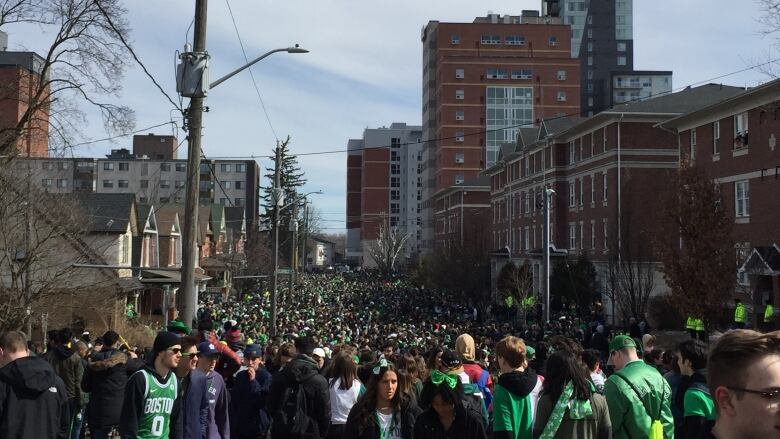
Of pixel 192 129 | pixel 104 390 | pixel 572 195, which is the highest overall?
pixel 572 195

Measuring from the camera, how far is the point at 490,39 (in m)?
111

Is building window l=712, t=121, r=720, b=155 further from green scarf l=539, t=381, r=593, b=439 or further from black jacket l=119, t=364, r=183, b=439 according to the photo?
black jacket l=119, t=364, r=183, b=439

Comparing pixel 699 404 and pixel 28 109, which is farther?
pixel 28 109

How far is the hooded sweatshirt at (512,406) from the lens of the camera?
6.32 m

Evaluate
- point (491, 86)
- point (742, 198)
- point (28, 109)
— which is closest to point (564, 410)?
point (28, 109)

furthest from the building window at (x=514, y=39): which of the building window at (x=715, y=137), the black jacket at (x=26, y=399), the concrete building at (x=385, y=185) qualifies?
the black jacket at (x=26, y=399)

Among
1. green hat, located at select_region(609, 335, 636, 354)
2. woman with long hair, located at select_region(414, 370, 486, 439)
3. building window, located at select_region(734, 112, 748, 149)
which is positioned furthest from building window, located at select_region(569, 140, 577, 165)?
woman with long hair, located at select_region(414, 370, 486, 439)

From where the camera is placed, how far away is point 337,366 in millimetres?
7461

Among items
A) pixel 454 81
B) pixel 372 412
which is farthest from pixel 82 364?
pixel 454 81

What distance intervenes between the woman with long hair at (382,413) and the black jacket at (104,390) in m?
4.30

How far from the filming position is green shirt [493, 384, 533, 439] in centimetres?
632

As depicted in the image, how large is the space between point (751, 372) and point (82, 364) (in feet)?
33.0

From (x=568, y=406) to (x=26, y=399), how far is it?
14.2 ft

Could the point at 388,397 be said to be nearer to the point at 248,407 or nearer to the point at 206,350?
the point at 206,350
